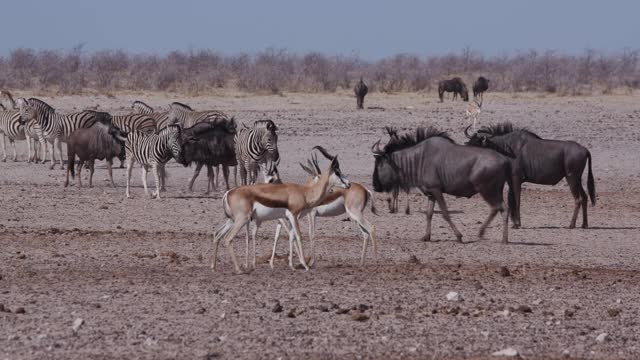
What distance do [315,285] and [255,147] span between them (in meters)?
9.02

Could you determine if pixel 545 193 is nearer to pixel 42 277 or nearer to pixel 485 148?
pixel 485 148

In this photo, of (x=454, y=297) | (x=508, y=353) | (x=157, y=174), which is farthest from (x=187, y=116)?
(x=508, y=353)

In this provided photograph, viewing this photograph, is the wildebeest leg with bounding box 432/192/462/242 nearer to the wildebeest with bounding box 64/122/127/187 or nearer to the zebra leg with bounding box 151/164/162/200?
the zebra leg with bounding box 151/164/162/200

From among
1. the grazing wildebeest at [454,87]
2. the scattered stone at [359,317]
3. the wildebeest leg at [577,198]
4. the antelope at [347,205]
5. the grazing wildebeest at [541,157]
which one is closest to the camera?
the scattered stone at [359,317]

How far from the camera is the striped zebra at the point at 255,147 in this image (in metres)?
21.0

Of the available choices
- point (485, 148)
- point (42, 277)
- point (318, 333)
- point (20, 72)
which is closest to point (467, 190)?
point (485, 148)

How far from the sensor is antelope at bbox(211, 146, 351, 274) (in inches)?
499

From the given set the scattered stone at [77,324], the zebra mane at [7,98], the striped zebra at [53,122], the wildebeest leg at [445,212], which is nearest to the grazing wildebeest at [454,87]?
the zebra mane at [7,98]

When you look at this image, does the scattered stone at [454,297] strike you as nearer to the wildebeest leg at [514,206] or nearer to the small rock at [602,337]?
the small rock at [602,337]

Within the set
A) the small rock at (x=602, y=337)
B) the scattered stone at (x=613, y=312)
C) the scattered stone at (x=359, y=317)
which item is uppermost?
the scattered stone at (x=359, y=317)

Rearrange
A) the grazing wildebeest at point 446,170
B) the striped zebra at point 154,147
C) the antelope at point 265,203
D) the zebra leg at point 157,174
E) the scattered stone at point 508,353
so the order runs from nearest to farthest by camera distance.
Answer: the scattered stone at point 508,353 < the antelope at point 265,203 < the grazing wildebeest at point 446,170 < the zebra leg at point 157,174 < the striped zebra at point 154,147

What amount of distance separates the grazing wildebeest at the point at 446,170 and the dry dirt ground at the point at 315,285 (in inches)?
19.3

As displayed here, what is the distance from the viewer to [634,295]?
12203 millimetres

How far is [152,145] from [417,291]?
943cm
